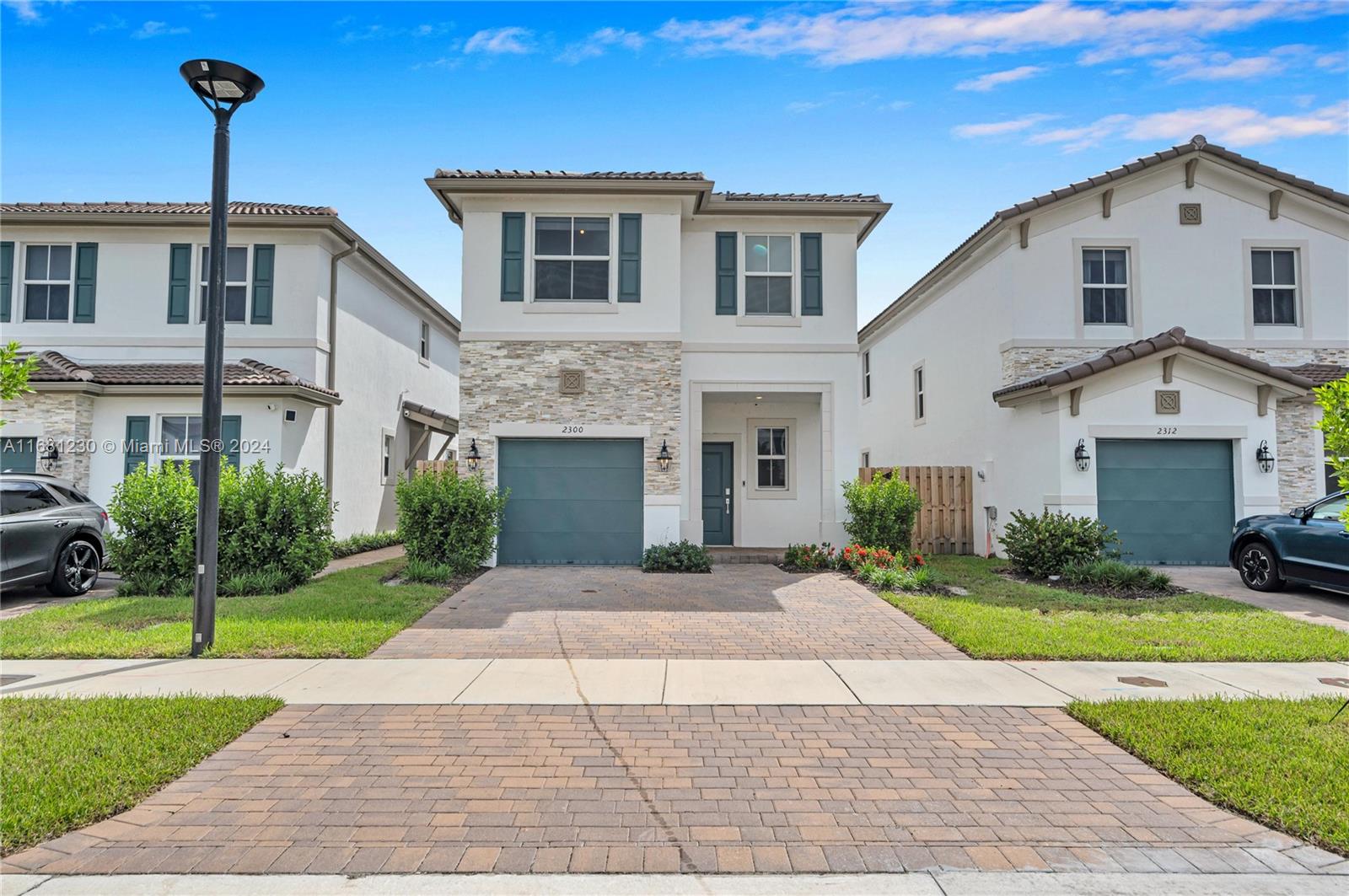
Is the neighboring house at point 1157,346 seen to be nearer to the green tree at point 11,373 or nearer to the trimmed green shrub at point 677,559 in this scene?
the trimmed green shrub at point 677,559

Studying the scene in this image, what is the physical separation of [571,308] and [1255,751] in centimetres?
1208

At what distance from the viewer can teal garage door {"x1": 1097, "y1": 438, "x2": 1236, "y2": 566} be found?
14.0 metres

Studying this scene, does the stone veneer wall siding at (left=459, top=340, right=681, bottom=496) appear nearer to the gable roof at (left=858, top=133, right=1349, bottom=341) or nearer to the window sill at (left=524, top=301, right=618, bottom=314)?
the window sill at (left=524, top=301, right=618, bottom=314)

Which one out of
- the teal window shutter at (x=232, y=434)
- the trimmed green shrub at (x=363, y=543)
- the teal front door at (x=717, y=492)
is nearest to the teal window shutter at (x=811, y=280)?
the teal front door at (x=717, y=492)

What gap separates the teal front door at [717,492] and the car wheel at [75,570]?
11.3m

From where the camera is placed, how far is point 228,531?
36.3 ft

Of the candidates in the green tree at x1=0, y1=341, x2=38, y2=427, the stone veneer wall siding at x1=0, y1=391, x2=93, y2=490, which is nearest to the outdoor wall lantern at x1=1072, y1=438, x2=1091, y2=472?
the green tree at x1=0, y1=341, x2=38, y2=427

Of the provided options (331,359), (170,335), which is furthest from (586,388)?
(170,335)

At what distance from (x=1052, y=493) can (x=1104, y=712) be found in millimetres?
9205

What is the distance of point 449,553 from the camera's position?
12.8 metres

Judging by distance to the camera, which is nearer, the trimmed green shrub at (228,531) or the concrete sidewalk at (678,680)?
the concrete sidewalk at (678,680)

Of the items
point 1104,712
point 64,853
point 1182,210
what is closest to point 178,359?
point 64,853

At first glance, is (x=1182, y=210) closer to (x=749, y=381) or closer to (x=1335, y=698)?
(x=749, y=381)

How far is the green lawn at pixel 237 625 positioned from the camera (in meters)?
7.61
